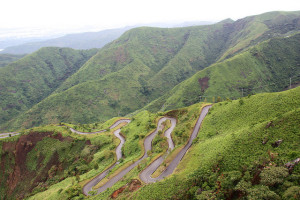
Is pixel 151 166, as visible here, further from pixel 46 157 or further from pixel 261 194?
pixel 46 157

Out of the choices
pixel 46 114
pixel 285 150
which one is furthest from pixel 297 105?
pixel 46 114

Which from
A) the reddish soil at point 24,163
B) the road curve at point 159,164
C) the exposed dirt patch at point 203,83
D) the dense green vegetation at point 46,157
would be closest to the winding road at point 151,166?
the road curve at point 159,164

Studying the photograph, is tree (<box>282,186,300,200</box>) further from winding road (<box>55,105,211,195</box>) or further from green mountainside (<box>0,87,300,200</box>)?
winding road (<box>55,105,211,195</box>)

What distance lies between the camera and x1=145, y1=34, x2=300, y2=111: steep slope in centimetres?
13875

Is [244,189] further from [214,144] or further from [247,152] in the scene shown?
[214,144]

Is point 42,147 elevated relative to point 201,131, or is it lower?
lower

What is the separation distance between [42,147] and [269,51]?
656ft

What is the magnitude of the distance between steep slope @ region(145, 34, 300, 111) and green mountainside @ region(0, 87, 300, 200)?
3470 inches

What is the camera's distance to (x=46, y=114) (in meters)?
161

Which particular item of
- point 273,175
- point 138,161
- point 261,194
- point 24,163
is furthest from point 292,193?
point 24,163

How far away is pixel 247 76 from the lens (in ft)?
484

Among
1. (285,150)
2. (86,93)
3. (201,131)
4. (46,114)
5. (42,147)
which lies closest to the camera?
(285,150)

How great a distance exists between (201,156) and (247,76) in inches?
5597

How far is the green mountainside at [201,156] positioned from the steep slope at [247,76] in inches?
3470
